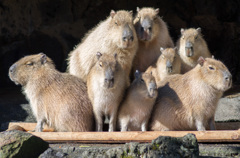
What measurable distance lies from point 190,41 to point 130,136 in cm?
249

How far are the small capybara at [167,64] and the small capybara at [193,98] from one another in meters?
0.45

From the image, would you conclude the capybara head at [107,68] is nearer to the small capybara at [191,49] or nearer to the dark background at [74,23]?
the small capybara at [191,49]

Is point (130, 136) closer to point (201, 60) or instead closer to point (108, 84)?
point (108, 84)

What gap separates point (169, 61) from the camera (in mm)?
7590

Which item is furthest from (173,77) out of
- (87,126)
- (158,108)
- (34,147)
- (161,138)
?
(34,147)

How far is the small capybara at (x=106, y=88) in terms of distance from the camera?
657 centimetres

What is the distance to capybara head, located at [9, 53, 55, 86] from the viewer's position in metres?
7.08

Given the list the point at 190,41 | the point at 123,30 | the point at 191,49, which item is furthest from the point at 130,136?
the point at 190,41

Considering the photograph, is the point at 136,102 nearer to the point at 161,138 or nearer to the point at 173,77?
the point at 173,77

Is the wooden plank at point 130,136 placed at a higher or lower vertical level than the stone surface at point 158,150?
lower

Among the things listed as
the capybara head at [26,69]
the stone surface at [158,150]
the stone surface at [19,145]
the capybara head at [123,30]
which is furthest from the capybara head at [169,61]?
the stone surface at [19,145]

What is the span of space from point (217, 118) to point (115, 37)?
3029 millimetres

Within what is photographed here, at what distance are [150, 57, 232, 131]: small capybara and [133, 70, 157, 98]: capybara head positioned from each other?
1.60 feet

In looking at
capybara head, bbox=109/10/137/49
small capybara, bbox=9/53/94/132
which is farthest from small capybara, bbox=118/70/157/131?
capybara head, bbox=109/10/137/49
